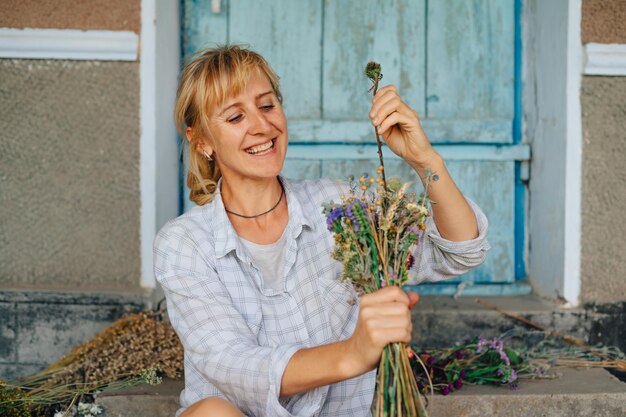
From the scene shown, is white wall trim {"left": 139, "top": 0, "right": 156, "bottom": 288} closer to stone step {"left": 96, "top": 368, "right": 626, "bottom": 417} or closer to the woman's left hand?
stone step {"left": 96, "top": 368, "right": 626, "bottom": 417}

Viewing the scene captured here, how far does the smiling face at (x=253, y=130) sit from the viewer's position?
241 cm

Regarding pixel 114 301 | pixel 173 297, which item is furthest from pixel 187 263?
pixel 114 301

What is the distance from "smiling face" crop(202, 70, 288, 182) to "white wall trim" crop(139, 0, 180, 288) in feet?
3.20

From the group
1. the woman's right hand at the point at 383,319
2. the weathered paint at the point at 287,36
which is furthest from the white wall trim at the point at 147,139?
the woman's right hand at the point at 383,319

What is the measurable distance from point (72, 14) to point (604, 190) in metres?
2.36

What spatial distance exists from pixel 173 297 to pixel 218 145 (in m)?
0.51

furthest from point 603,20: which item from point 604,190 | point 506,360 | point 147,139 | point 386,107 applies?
point 147,139

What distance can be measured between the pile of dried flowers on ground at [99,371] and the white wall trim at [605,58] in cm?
205

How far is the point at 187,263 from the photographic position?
2.31 m

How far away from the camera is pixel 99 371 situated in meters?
2.98

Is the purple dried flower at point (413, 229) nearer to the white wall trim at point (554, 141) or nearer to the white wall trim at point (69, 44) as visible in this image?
the white wall trim at point (554, 141)

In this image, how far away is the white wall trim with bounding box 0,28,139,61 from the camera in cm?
332

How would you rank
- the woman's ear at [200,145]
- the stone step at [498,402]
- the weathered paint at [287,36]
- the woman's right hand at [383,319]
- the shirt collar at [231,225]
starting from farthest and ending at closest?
the weathered paint at [287,36] < the stone step at [498,402] < the woman's ear at [200,145] < the shirt collar at [231,225] < the woman's right hand at [383,319]

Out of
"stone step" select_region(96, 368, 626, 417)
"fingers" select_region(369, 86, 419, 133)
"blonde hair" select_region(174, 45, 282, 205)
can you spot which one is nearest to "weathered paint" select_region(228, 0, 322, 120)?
"blonde hair" select_region(174, 45, 282, 205)
